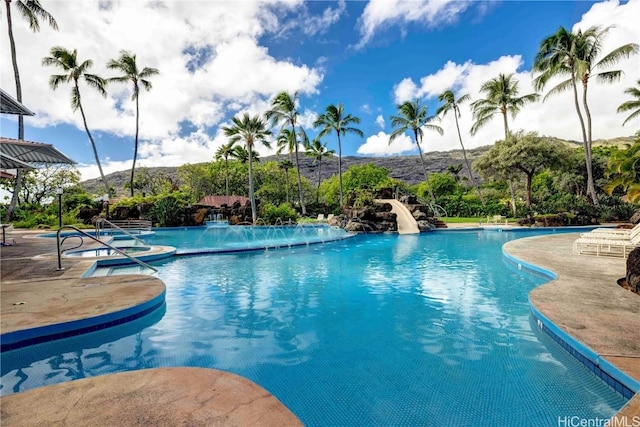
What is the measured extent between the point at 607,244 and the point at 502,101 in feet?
71.6

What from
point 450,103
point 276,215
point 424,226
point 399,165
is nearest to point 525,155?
point 450,103

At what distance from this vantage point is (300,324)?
4.74 meters

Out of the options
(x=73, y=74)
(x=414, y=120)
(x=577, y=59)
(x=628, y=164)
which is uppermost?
(x=73, y=74)

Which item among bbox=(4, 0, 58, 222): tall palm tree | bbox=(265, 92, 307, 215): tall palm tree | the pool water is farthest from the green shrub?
bbox=(4, 0, 58, 222): tall palm tree

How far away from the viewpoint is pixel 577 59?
2050cm

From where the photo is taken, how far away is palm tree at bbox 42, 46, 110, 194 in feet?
78.6

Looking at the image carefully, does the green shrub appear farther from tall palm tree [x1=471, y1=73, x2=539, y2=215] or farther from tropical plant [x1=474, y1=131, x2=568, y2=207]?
tall palm tree [x1=471, y1=73, x2=539, y2=215]

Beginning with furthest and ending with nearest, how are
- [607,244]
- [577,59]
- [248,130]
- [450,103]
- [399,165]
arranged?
[399,165]
[450,103]
[248,130]
[577,59]
[607,244]

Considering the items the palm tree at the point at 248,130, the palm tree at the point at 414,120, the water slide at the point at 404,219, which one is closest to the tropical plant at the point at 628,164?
the water slide at the point at 404,219

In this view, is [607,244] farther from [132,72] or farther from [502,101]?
[132,72]

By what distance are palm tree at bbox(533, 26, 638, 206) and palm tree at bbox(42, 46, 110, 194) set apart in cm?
3219

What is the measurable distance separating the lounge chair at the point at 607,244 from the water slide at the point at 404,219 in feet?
34.6

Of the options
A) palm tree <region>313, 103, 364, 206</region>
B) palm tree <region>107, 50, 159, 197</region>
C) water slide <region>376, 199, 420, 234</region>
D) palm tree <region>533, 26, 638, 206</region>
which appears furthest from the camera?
palm tree <region>313, 103, 364, 206</region>

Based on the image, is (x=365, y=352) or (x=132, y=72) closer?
(x=365, y=352)
